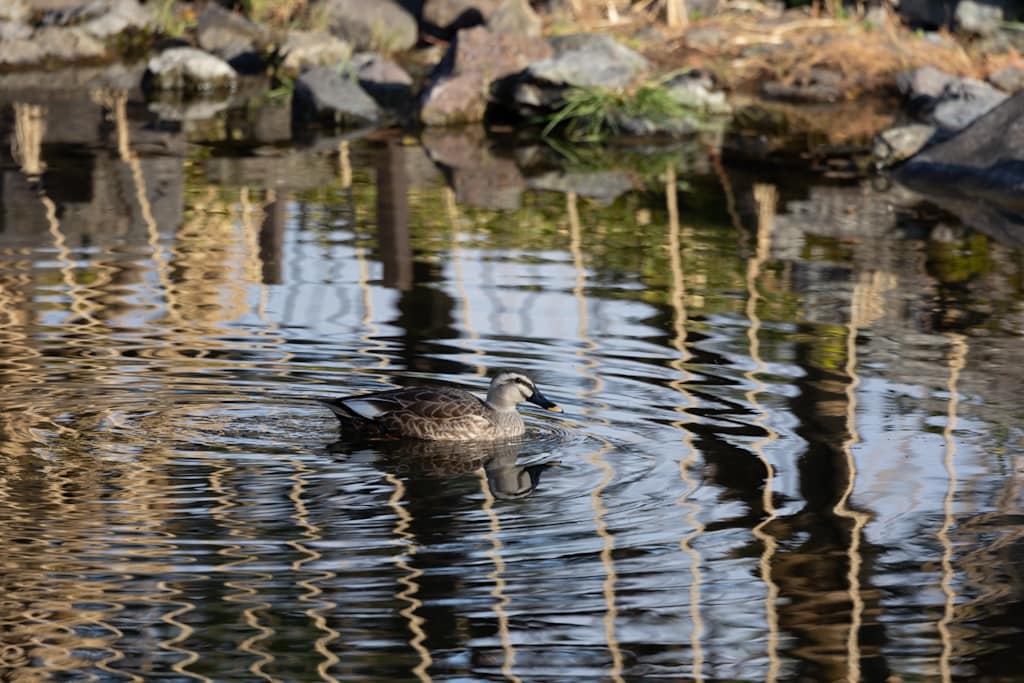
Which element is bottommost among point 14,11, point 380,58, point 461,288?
point 461,288

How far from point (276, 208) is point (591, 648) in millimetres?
10180

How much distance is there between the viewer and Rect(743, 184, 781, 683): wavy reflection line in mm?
7328

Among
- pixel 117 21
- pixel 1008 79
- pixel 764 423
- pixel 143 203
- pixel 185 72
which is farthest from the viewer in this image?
pixel 117 21

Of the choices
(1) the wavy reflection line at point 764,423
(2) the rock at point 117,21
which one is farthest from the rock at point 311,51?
(1) the wavy reflection line at point 764,423

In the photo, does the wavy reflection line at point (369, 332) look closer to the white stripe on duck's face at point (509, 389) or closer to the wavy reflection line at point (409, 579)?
the white stripe on duck's face at point (509, 389)

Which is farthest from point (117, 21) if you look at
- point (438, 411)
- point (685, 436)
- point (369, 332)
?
point (685, 436)

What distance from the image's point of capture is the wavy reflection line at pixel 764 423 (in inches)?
289

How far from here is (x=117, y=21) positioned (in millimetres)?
27125

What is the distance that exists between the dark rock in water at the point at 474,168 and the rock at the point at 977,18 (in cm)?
768

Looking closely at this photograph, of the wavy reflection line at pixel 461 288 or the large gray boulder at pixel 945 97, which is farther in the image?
the large gray boulder at pixel 945 97

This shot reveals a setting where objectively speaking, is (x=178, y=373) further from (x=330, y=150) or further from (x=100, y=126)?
(x=100, y=126)

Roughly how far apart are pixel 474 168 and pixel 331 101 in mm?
3795

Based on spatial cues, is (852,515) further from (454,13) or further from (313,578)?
(454,13)

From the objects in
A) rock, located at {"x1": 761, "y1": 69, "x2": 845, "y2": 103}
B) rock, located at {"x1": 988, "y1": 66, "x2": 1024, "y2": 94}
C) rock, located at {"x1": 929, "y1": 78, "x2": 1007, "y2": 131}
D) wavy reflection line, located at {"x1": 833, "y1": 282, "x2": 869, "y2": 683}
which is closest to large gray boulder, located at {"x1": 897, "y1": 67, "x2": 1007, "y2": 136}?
rock, located at {"x1": 929, "y1": 78, "x2": 1007, "y2": 131}
